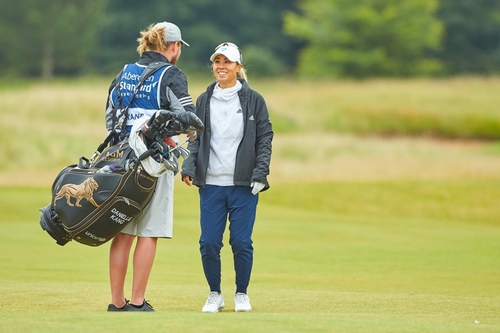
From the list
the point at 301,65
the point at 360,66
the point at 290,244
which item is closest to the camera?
the point at 290,244

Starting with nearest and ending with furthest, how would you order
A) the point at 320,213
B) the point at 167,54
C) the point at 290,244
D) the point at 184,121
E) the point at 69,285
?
1. the point at 184,121
2. the point at 167,54
3. the point at 69,285
4. the point at 290,244
5. the point at 320,213

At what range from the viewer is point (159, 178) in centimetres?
629

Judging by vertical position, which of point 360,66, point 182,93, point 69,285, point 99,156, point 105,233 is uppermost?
point 360,66

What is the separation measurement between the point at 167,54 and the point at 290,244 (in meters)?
6.86

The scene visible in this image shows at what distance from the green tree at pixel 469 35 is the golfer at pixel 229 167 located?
57.6 m

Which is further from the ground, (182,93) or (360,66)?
(360,66)

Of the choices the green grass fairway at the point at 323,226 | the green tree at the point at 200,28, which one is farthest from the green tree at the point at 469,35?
the green grass fairway at the point at 323,226

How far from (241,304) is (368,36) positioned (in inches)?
2059

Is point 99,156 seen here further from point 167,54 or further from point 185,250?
point 185,250

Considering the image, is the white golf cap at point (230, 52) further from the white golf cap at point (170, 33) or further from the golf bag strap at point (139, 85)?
the golf bag strap at point (139, 85)

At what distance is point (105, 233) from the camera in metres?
6.09

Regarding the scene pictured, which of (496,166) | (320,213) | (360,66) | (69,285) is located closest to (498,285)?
(69,285)

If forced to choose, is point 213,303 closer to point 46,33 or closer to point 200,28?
point 46,33

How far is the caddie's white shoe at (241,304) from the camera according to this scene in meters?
6.39
